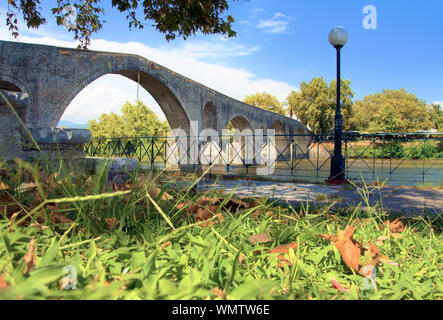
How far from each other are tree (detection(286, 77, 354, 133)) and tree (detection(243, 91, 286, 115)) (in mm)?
5551

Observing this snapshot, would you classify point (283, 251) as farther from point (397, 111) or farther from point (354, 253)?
point (397, 111)

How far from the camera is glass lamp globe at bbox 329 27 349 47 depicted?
6.64 m

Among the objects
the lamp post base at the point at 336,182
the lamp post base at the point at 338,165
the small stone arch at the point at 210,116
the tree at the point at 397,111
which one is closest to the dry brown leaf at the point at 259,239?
the lamp post base at the point at 336,182

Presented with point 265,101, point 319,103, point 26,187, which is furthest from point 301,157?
point 265,101

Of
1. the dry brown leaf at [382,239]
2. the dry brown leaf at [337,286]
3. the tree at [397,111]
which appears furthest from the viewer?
the tree at [397,111]

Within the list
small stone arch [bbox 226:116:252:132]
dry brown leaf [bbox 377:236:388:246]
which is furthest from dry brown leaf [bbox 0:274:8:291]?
small stone arch [bbox 226:116:252:132]

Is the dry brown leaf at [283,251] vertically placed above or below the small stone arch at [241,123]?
below

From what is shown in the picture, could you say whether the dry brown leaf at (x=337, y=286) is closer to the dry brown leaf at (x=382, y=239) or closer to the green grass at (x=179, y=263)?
the green grass at (x=179, y=263)

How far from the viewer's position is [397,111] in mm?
41031

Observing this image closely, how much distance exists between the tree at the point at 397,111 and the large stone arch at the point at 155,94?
90.2 ft

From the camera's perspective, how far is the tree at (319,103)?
37750 mm

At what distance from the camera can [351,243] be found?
2.31ft
